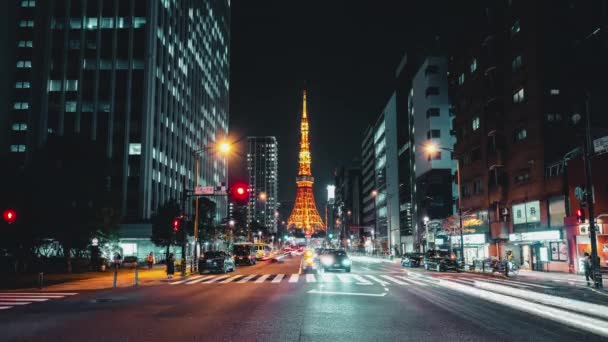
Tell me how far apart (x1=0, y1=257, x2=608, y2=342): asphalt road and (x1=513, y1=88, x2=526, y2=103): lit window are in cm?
2970

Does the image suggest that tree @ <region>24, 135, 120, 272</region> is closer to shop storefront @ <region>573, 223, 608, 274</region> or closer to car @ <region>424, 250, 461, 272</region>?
car @ <region>424, 250, 461, 272</region>

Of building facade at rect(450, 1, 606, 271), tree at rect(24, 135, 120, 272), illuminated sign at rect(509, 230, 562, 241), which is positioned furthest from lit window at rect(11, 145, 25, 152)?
illuminated sign at rect(509, 230, 562, 241)

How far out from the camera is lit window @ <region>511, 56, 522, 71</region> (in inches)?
1788

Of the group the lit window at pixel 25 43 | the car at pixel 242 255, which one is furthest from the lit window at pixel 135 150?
the lit window at pixel 25 43

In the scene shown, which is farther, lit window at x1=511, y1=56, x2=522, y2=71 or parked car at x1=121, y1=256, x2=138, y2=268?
parked car at x1=121, y1=256, x2=138, y2=268

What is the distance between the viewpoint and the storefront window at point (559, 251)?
38.4 meters

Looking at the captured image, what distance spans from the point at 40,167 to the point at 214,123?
265ft

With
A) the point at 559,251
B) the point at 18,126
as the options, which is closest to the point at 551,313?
the point at 559,251

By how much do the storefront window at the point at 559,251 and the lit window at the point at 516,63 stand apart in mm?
15947

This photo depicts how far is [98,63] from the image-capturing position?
7638 cm

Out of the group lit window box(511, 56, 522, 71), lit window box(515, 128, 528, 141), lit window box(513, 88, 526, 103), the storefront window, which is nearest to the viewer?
the storefront window

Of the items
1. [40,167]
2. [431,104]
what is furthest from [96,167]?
[431,104]

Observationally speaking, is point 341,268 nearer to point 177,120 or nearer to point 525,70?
point 525,70

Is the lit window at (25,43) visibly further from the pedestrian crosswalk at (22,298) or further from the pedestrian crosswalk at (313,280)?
the pedestrian crosswalk at (22,298)
